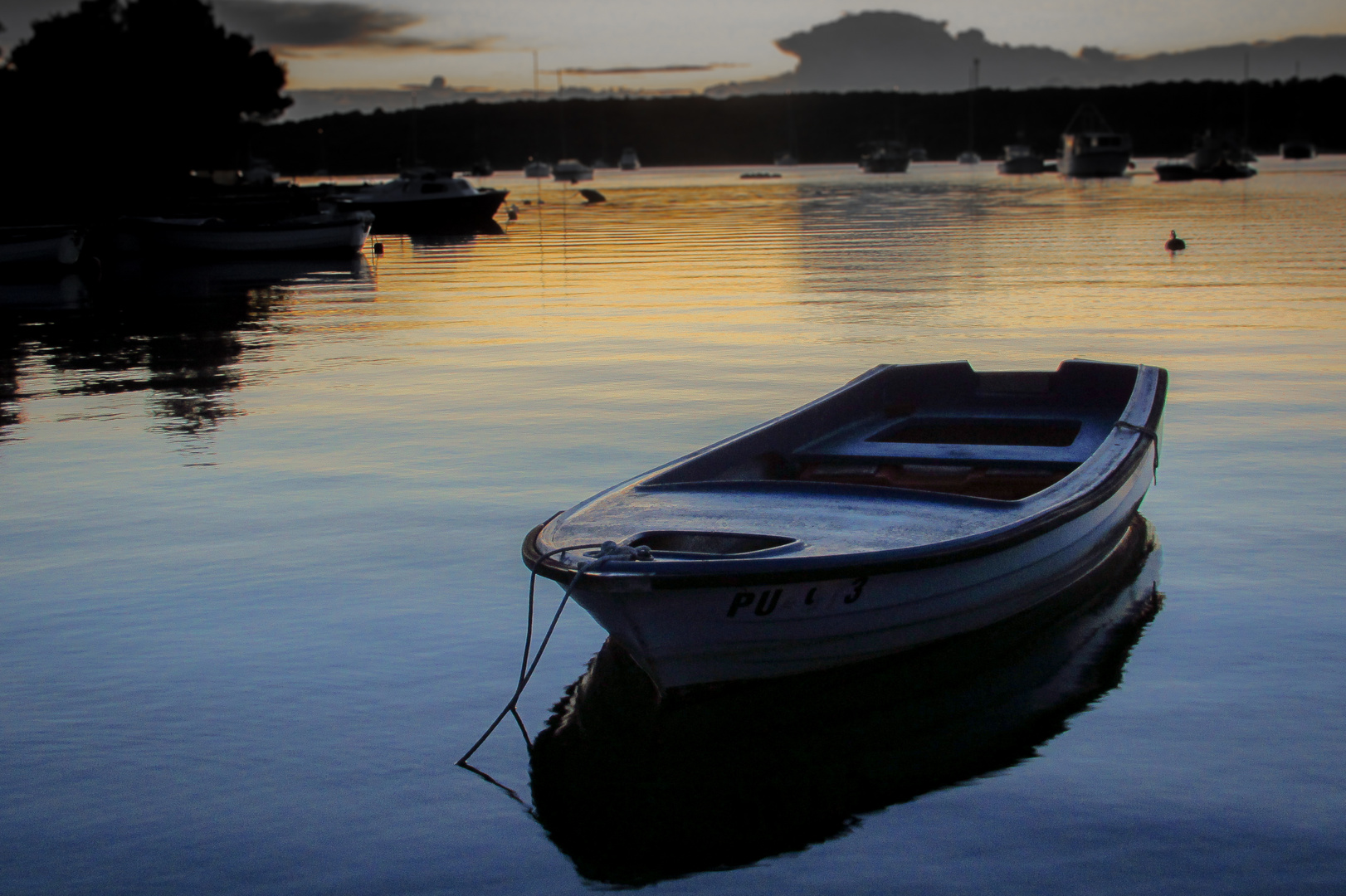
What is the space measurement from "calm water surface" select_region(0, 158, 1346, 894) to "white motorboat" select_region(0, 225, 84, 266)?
1320 cm

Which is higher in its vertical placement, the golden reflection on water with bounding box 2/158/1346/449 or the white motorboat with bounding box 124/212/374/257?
the white motorboat with bounding box 124/212/374/257

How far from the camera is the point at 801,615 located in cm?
577

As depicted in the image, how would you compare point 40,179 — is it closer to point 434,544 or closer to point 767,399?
point 767,399

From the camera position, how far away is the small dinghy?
5.57m

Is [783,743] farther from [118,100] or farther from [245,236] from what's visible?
[118,100]

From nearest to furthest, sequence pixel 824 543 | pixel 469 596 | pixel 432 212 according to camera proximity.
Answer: pixel 824 543
pixel 469 596
pixel 432 212

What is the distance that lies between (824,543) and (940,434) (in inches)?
166

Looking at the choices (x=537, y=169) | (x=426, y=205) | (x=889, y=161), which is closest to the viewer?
(x=426, y=205)

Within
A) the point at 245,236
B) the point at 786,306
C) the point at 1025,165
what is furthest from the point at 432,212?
the point at 1025,165

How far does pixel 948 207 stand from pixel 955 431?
56123mm

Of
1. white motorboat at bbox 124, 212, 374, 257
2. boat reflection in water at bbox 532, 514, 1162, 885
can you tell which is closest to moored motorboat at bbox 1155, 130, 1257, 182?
white motorboat at bbox 124, 212, 374, 257

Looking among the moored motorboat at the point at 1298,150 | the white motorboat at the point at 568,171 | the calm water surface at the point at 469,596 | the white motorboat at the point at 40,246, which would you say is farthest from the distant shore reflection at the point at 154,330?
the moored motorboat at the point at 1298,150

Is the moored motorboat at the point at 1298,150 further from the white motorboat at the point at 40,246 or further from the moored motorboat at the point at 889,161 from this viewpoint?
the white motorboat at the point at 40,246

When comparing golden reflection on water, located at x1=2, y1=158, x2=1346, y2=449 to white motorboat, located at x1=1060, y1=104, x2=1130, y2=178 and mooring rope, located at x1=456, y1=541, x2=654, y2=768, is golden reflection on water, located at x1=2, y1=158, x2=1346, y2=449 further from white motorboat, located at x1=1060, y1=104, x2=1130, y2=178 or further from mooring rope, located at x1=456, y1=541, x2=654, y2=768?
white motorboat, located at x1=1060, y1=104, x2=1130, y2=178
